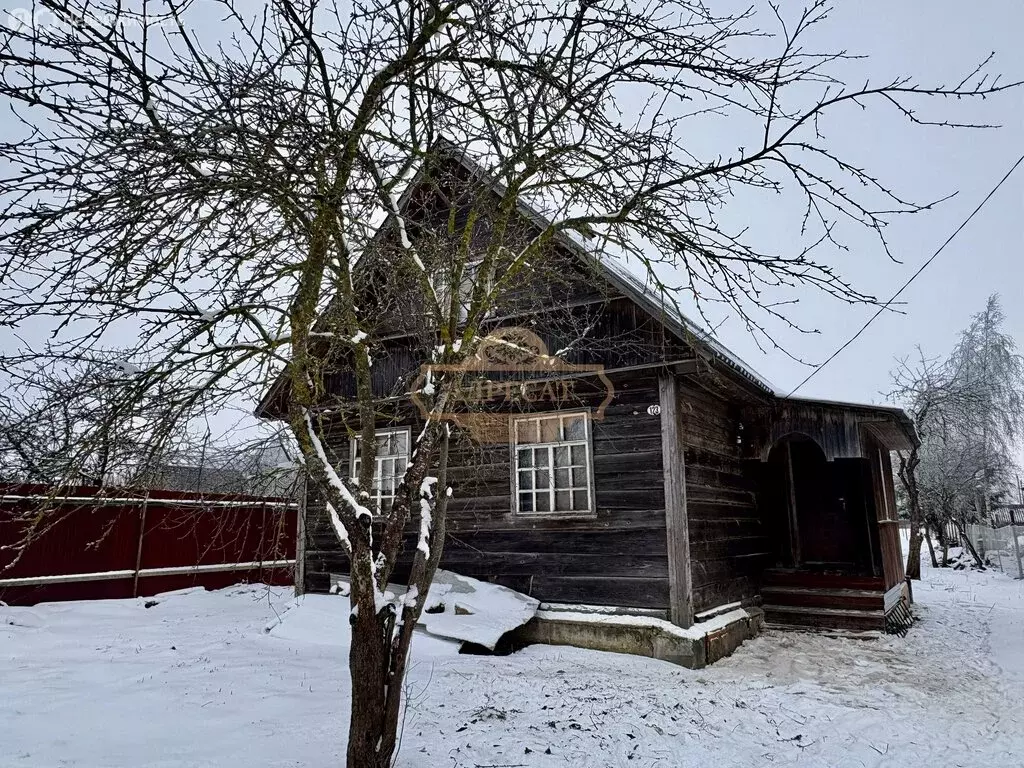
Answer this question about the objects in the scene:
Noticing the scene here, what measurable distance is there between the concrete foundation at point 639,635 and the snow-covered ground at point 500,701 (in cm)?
28

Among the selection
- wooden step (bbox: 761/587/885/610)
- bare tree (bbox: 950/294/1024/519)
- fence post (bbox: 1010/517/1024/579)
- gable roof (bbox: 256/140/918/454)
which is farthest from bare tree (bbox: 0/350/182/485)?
bare tree (bbox: 950/294/1024/519)

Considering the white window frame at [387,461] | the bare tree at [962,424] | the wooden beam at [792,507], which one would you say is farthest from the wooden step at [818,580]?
the white window frame at [387,461]

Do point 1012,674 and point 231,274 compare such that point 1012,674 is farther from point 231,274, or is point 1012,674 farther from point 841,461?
point 231,274

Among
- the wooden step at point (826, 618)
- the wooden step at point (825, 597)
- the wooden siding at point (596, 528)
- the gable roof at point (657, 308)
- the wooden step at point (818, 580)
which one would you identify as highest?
the gable roof at point (657, 308)

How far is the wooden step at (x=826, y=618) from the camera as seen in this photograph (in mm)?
10188

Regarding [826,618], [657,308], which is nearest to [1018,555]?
[826,618]

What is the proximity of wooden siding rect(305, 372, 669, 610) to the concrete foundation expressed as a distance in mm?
268

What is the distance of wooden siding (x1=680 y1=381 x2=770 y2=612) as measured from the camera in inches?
349

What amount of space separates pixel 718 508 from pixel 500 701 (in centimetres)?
505

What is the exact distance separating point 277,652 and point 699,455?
6218 millimetres

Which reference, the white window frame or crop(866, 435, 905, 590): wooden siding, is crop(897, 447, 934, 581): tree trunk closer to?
crop(866, 435, 905, 590): wooden siding

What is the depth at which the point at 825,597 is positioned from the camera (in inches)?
415

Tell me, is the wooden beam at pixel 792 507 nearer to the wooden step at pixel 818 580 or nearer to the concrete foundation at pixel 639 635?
the wooden step at pixel 818 580

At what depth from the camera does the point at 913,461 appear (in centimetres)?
1398
